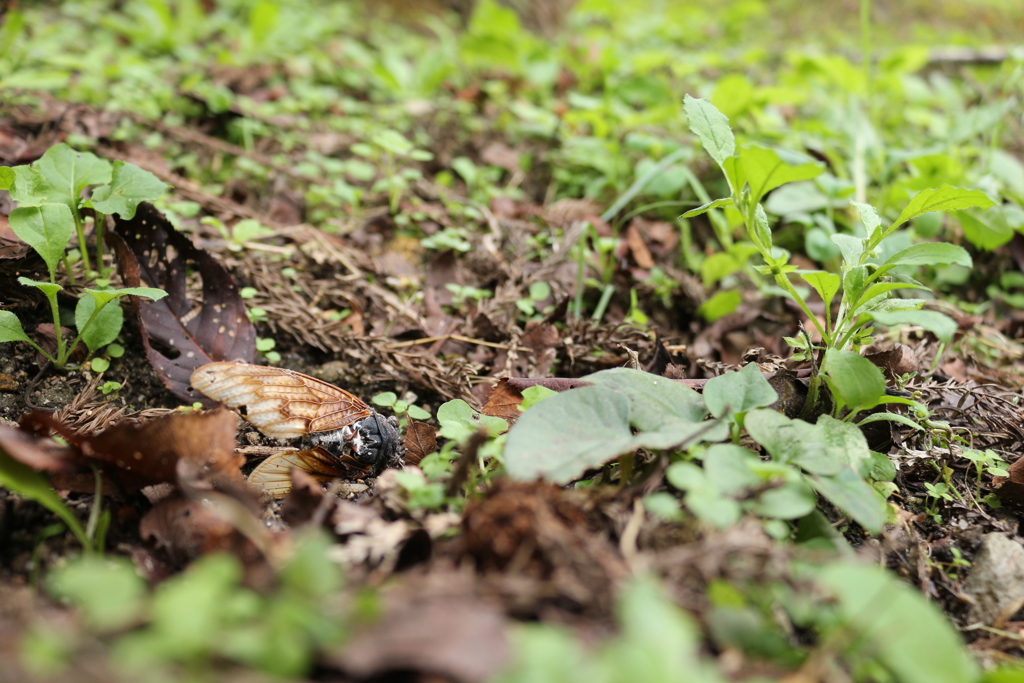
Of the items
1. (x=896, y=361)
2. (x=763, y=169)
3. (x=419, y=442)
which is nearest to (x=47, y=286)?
(x=419, y=442)

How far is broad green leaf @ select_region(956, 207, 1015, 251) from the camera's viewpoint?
2.42 m

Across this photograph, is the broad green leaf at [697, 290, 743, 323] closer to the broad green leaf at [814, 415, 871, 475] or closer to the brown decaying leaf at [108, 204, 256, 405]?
the broad green leaf at [814, 415, 871, 475]

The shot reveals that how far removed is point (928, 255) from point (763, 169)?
0.47m

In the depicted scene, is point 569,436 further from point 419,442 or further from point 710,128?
point 710,128

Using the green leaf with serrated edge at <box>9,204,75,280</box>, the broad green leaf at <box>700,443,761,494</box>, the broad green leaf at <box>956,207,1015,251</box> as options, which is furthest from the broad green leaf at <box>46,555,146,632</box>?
the broad green leaf at <box>956,207,1015,251</box>

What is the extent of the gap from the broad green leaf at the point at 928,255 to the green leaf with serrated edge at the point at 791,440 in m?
0.51

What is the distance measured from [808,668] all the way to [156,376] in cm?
182

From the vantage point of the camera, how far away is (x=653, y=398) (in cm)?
142

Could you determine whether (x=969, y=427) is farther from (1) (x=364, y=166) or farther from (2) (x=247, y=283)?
(1) (x=364, y=166)

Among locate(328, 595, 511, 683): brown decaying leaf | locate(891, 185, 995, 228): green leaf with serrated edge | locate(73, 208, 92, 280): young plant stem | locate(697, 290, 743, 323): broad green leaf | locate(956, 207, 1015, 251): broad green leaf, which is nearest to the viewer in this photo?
locate(328, 595, 511, 683): brown decaying leaf

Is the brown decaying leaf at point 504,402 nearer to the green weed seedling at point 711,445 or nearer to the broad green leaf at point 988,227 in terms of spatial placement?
the green weed seedling at point 711,445

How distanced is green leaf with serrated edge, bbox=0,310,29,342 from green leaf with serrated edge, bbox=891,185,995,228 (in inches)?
90.5

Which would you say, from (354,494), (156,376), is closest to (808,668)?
(354,494)

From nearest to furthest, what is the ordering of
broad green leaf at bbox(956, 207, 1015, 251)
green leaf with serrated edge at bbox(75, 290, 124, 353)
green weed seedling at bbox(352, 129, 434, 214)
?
green leaf with serrated edge at bbox(75, 290, 124, 353), broad green leaf at bbox(956, 207, 1015, 251), green weed seedling at bbox(352, 129, 434, 214)
